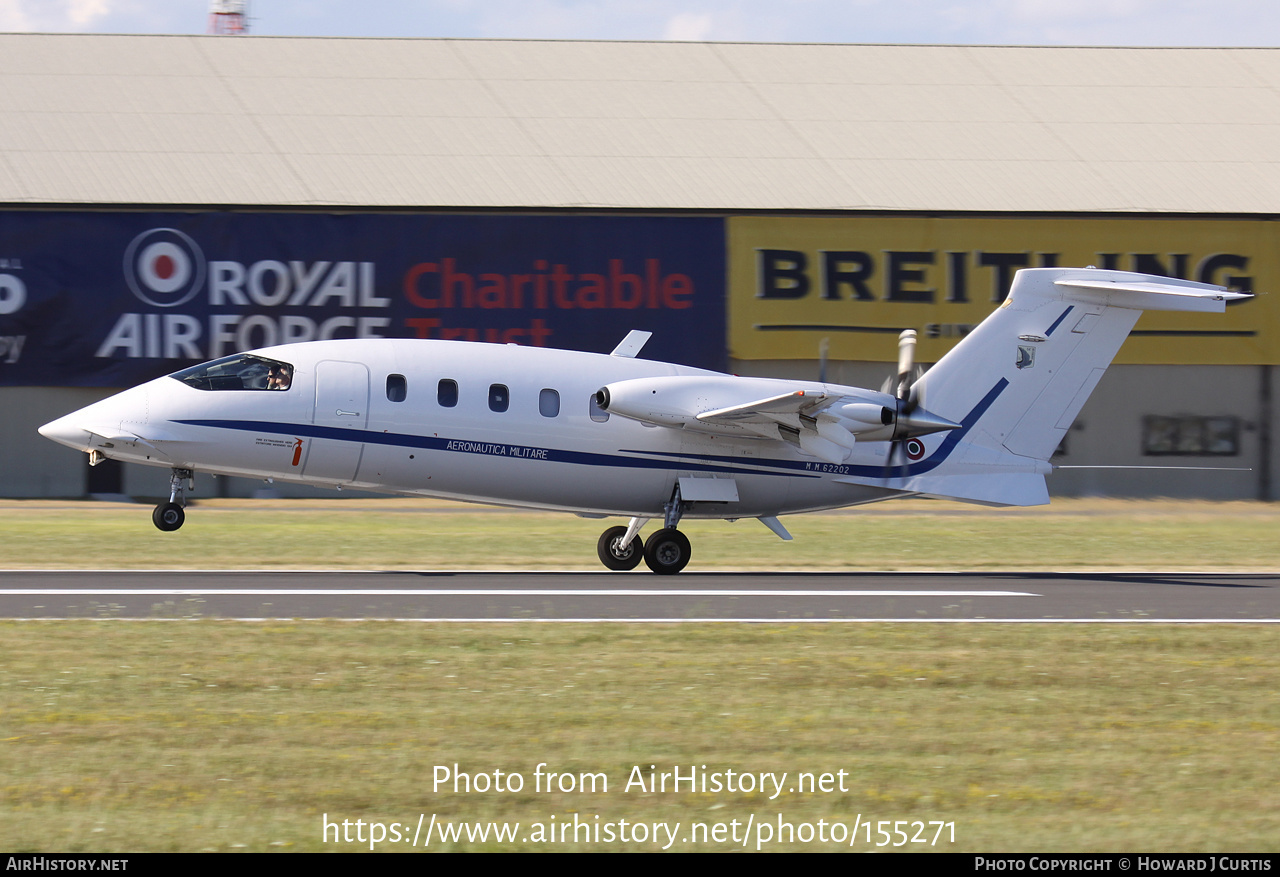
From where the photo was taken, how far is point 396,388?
19328 millimetres

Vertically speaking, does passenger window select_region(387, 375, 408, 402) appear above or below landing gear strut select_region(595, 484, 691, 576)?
above

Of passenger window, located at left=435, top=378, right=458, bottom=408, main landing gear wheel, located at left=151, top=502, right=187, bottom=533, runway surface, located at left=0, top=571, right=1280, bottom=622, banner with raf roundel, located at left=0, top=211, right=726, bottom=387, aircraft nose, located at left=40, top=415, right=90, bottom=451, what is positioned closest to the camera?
runway surface, located at left=0, top=571, right=1280, bottom=622

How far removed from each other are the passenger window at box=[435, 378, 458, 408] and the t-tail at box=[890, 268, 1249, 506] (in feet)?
22.5

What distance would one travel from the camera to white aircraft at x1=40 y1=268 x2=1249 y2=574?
1894 centimetres

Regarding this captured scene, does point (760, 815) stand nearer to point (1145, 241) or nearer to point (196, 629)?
point (196, 629)

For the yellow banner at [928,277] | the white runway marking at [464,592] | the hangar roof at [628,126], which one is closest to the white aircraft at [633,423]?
the white runway marking at [464,592]

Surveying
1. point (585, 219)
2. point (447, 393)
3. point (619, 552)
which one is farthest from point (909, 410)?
point (585, 219)

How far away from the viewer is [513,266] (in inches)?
1387

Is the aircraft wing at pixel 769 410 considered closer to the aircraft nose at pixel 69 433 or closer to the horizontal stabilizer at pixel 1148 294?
the horizontal stabilizer at pixel 1148 294

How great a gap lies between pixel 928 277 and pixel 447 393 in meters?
20.3

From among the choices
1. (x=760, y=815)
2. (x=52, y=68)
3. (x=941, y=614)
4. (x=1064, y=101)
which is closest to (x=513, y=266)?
(x=52, y=68)

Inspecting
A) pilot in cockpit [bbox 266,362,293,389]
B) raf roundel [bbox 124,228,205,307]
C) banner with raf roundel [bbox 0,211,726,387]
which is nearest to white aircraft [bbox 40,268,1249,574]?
pilot in cockpit [bbox 266,362,293,389]

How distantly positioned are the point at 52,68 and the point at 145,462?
2437cm

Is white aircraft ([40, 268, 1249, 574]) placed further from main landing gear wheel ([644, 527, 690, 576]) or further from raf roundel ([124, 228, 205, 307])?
raf roundel ([124, 228, 205, 307])
